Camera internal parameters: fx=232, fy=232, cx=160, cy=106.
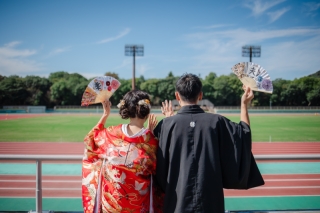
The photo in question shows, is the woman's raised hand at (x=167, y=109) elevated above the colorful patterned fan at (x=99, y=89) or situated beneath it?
situated beneath

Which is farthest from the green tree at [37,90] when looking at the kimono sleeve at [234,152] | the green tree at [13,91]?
the kimono sleeve at [234,152]

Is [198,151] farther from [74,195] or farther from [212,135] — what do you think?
[74,195]

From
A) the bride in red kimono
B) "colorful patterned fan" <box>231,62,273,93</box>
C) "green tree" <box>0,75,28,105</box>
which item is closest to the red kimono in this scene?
the bride in red kimono

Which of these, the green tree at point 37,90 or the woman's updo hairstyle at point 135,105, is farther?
the green tree at point 37,90

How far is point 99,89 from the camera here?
194cm

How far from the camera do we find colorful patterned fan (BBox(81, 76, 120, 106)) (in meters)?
1.91

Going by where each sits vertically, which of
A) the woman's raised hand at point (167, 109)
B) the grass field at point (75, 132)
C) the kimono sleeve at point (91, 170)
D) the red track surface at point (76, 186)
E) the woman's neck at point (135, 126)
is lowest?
the grass field at point (75, 132)

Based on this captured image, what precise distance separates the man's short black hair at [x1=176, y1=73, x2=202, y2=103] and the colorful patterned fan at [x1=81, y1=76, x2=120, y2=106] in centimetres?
58

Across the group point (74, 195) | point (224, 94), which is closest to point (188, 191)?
point (74, 195)

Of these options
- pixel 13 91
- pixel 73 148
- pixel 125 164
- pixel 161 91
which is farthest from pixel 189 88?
pixel 161 91

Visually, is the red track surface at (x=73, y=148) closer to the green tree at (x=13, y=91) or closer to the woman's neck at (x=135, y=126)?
the woman's neck at (x=135, y=126)

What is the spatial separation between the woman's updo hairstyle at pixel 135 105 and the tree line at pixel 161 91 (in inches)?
1057

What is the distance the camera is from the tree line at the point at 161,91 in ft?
91.0

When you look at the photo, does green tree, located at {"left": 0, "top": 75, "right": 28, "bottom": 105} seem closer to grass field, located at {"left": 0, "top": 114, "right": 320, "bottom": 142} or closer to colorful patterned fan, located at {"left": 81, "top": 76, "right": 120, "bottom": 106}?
grass field, located at {"left": 0, "top": 114, "right": 320, "bottom": 142}
